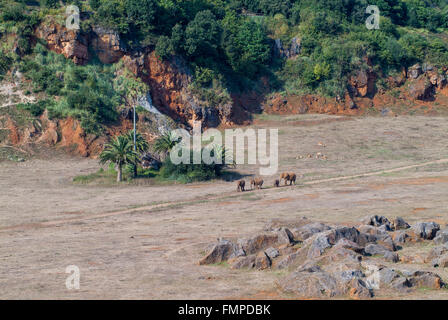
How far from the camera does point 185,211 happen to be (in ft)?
84.2

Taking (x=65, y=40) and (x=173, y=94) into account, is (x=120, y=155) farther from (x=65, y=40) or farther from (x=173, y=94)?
(x=173, y=94)

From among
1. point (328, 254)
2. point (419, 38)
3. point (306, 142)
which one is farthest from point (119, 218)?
point (419, 38)

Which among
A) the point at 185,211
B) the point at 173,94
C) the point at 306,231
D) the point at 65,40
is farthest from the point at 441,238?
the point at 65,40

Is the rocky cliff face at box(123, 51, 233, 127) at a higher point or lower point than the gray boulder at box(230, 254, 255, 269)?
higher

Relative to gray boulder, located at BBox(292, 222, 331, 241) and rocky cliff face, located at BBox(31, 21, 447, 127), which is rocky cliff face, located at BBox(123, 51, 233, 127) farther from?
gray boulder, located at BBox(292, 222, 331, 241)

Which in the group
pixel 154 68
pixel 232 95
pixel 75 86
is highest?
pixel 154 68

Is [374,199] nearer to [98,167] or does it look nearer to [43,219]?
[43,219]

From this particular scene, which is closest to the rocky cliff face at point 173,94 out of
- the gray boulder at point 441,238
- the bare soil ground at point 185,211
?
the bare soil ground at point 185,211

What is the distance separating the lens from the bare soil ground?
43.9 ft

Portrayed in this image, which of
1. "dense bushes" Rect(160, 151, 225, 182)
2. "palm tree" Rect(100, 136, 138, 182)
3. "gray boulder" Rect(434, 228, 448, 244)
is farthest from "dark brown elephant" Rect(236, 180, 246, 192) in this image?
"gray boulder" Rect(434, 228, 448, 244)

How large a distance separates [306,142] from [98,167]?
652 inches

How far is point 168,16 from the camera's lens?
59.3m

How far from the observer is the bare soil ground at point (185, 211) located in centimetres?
1338

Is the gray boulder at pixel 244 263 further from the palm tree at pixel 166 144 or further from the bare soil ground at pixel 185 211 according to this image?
the palm tree at pixel 166 144
